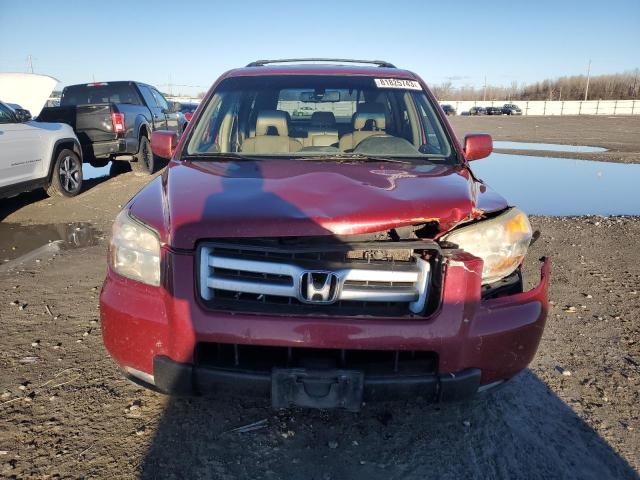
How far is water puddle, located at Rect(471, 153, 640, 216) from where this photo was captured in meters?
7.62

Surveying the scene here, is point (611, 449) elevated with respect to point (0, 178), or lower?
lower

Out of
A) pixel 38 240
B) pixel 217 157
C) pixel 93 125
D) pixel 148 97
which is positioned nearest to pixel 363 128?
pixel 217 157

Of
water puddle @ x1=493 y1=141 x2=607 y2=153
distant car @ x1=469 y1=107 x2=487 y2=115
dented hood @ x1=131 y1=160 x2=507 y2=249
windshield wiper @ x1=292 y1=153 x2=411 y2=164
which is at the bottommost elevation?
water puddle @ x1=493 y1=141 x2=607 y2=153

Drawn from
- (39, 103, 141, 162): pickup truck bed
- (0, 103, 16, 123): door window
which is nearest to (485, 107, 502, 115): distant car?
(39, 103, 141, 162): pickup truck bed

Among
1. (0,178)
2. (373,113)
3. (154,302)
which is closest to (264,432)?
(154,302)

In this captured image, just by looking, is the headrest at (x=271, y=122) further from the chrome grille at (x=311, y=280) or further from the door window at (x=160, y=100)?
the door window at (x=160, y=100)

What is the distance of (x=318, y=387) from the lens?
6.34 feet

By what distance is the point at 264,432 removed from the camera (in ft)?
7.97

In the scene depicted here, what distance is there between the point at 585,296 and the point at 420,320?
9.32 feet

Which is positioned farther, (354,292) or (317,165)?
(317,165)

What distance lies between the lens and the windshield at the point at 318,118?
10.7 feet

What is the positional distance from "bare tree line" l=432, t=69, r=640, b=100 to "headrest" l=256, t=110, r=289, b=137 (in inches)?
3174

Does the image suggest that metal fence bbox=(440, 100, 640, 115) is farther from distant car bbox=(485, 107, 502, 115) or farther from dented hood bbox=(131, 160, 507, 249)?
dented hood bbox=(131, 160, 507, 249)

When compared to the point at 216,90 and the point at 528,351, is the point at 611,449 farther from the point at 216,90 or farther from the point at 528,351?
the point at 216,90
